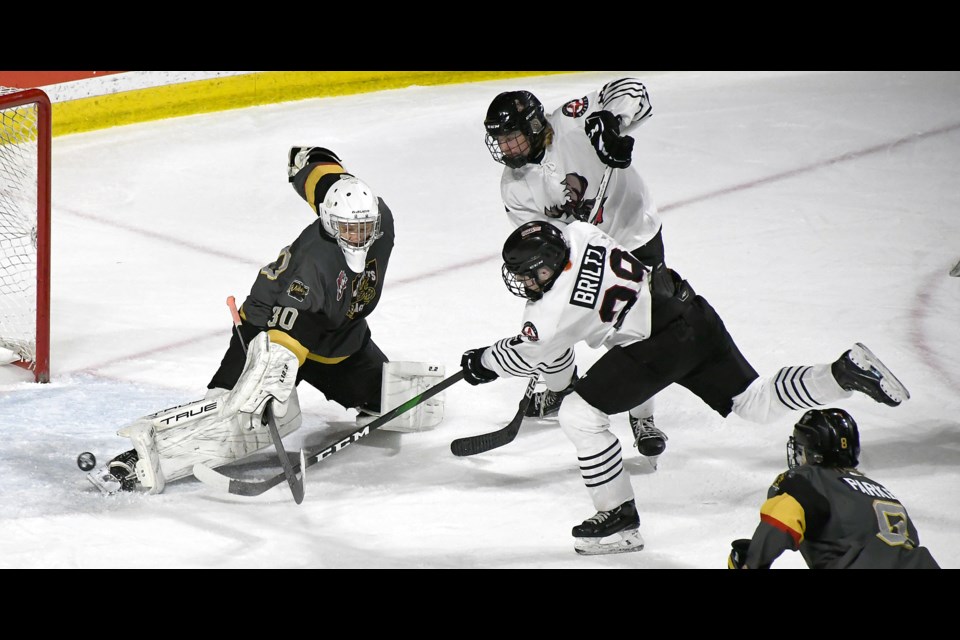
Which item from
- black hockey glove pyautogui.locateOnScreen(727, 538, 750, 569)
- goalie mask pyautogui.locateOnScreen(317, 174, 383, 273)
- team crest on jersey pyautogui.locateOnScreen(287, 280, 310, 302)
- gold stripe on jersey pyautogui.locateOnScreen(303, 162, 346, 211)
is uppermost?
gold stripe on jersey pyautogui.locateOnScreen(303, 162, 346, 211)

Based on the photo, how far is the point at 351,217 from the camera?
325 centimetres

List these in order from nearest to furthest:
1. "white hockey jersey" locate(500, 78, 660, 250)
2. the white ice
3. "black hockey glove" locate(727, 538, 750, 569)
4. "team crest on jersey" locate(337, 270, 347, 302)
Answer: "black hockey glove" locate(727, 538, 750, 569)
the white ice
"team crest on jersey" locate(337, 270, 347, 302)
"white hockey jersey" locate(500, 78, 660, 250)

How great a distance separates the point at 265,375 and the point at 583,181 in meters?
1.09

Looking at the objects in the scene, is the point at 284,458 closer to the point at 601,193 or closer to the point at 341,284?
the point at 341,284

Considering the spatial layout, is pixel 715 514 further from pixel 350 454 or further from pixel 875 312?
pixel 875 312

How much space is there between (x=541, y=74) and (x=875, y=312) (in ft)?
11.4

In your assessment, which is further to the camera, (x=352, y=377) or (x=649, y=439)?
(x=352, y=377)

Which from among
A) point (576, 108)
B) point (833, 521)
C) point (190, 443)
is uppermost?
point (576, 108)

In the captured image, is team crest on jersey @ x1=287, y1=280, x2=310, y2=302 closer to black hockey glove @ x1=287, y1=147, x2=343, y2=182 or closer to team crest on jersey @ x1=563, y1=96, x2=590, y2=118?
black hockey glove @ x1=287, y1=147, x2=343, y2=182

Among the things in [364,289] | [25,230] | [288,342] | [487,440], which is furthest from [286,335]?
[25,230]

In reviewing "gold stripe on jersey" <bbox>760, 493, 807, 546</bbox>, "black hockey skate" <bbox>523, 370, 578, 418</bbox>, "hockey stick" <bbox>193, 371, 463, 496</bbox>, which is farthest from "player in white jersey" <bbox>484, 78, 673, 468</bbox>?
"gold stripe on jersey" <bbox>760, 493, 807, 546</bbox>

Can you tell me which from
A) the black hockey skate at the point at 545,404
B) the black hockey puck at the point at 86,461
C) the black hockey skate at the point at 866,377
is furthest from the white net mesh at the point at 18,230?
the black hockey skate at the point at 866,377

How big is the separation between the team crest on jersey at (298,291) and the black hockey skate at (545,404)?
91cm

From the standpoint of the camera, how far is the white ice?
3.16 meters
